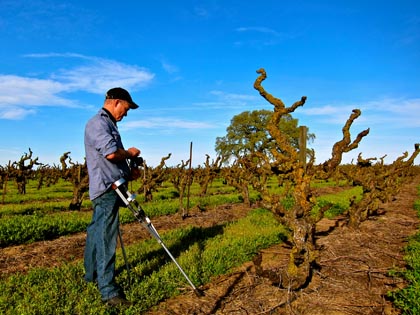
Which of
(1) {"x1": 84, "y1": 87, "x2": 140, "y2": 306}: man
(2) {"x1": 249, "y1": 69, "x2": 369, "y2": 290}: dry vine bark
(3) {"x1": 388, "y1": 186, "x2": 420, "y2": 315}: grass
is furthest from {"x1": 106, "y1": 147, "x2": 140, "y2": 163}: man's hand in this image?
(3) {"x1": 388, "y1": 186, "x2": 420, "y2": 315}: grass

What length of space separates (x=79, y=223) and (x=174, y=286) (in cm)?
827

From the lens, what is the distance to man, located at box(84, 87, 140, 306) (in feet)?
15.5

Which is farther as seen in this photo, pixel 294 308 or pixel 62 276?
pixel 62 276

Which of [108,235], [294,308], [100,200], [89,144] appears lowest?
[294,308]

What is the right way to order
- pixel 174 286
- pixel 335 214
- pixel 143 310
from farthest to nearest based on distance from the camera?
pixel 335 214, pixel 174 286, pixel 143 310

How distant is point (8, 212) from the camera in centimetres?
1603

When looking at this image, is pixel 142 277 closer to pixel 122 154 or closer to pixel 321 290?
pixel 122 154

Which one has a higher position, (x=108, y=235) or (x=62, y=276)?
(x=108, y=235)

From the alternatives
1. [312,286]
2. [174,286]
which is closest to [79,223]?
[174,286]

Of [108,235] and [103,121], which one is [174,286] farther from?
[103,121]

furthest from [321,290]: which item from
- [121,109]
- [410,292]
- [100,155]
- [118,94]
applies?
[118,94]

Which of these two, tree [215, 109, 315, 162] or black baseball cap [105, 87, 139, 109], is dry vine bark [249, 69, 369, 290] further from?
tree [215, 109, 315, 162]

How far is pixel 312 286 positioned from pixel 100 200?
152 inches

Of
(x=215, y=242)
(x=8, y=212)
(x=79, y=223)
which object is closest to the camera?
(x=215, y=242)
